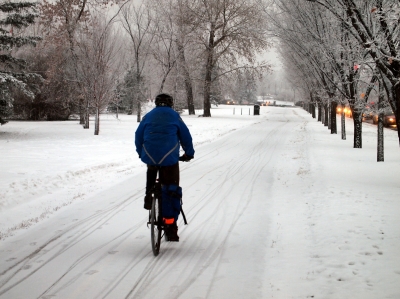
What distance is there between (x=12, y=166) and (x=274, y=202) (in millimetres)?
7438

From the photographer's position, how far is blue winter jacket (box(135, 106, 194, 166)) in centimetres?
458

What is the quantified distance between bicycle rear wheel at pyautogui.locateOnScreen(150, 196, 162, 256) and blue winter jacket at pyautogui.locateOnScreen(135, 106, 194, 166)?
0.52 m

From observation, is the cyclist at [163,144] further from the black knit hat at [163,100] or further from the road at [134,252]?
the road at [134,252]

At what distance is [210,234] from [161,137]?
1.73 m

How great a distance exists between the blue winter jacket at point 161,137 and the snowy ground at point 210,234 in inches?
48.5

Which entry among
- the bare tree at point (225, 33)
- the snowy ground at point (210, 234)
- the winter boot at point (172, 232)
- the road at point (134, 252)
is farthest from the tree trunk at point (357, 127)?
the bare tree at point (225, 33)

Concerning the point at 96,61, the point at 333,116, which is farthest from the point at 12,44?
the point at 333,116

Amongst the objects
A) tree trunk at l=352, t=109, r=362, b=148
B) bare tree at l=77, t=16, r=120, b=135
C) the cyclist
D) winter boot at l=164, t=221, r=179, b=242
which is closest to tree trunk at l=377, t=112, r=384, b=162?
tree trunk at l=352, t=109, r=362, b=148

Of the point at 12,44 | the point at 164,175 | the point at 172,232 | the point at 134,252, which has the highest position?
the point at 12,44

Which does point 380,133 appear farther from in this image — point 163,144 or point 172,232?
point 163,144

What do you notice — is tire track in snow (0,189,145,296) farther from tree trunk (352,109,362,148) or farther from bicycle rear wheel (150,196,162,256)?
tree trunk (352,109,362,148)

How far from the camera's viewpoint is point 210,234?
539cm

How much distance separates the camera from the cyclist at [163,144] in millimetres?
4586

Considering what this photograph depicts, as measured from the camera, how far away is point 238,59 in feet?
119
